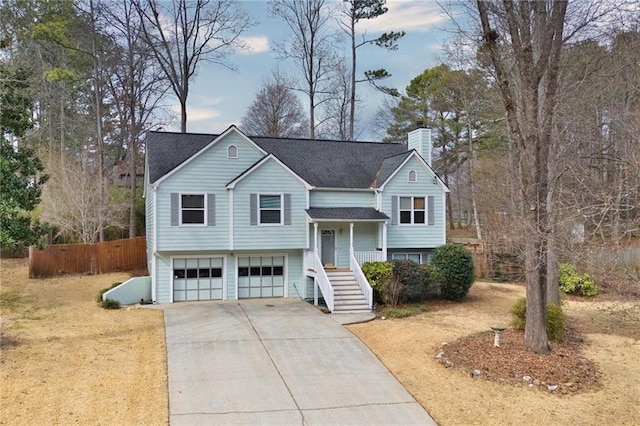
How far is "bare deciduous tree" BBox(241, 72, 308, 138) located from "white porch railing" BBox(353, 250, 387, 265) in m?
21.9

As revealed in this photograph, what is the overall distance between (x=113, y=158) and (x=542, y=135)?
101ft

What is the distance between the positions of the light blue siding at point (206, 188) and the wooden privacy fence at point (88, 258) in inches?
269

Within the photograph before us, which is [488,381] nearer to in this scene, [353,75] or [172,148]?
[172,148]

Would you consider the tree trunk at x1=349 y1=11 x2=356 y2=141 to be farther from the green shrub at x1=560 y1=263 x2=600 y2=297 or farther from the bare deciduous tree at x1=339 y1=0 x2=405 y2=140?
the green shrub at x1=560 y1=263 x2=600 y2=297

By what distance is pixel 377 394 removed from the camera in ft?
27.7

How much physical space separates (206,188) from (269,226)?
107 inches

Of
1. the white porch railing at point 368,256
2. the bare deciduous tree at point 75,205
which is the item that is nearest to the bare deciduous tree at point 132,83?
the bare deciduous tree at point 75,205

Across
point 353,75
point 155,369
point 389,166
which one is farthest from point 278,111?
point 155,369

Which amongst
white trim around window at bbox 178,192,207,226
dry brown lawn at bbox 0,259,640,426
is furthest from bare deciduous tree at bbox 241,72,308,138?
dry brown lawn at bbox 0,259,640,426

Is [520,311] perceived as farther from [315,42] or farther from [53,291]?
[315,42]

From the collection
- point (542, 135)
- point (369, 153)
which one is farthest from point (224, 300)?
point (542, 135)

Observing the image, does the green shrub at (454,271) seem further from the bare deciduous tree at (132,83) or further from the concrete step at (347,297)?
the bare deciduous tree at (132,83)

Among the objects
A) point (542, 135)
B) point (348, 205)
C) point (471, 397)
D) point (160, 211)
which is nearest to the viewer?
point (471, 397)

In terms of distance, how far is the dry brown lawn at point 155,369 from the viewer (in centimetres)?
745
